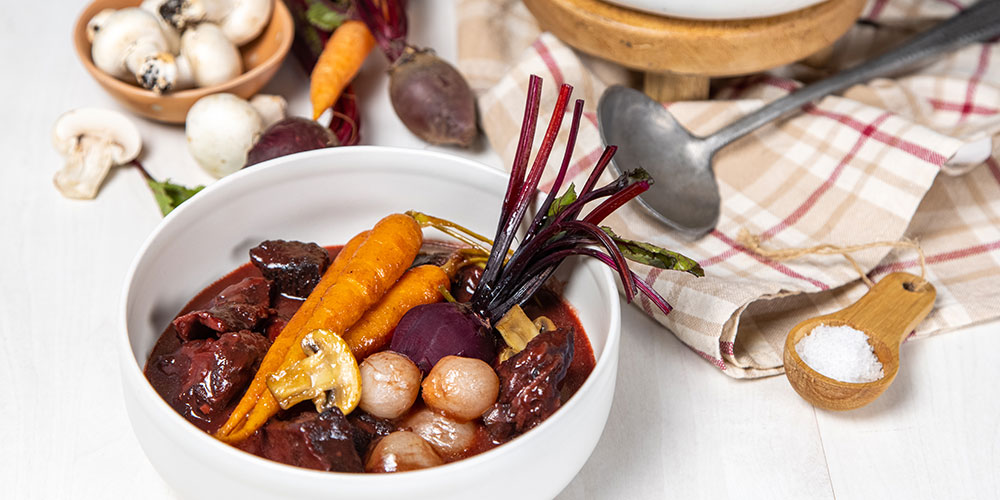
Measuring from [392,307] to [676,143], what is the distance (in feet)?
2.81

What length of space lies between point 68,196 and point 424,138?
30.4 inches

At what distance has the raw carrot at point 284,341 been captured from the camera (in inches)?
49.1

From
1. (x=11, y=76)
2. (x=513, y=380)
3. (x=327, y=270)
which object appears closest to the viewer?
(x=513, y=380)

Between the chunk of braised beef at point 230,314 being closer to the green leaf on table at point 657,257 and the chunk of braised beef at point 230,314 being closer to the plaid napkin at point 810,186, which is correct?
the green leaf on table at point 657,257

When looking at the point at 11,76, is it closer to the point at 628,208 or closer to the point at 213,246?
the point at 213,246

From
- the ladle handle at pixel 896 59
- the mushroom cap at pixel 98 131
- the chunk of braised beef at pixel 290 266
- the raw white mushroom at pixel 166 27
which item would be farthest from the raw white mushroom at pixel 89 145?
the ladle handle at pixel 896 59

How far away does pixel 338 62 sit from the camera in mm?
2135

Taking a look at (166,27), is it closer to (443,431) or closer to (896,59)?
(443,431)

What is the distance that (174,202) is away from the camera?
1837 millimetres

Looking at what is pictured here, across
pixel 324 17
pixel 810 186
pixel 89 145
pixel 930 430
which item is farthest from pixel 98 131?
pixel 930 430

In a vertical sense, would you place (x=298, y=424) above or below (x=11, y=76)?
above

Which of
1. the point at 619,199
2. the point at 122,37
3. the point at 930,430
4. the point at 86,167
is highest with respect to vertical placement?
the point at 619,199

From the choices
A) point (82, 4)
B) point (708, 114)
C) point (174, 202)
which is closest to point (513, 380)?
point (174, 202)

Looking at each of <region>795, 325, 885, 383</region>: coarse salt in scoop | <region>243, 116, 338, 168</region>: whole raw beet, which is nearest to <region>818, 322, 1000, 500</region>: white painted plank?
<region>795, 325, 885, 383</region>: coarse salt in scoop
